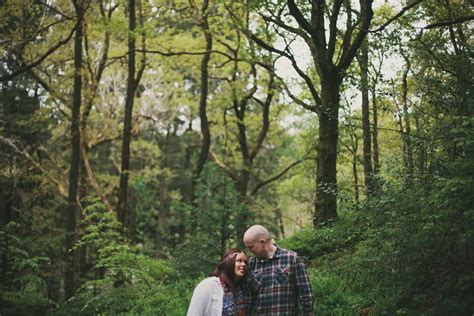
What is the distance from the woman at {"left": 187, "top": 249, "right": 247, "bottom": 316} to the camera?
483 cm

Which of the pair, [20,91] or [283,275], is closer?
[283,275]

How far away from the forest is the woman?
7.89 ft

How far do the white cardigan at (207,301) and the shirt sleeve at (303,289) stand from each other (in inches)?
32.1

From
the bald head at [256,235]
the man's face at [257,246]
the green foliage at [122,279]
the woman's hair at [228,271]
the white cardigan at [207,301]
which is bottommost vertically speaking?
the green foliage at [122,279]

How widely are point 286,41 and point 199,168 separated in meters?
7.74

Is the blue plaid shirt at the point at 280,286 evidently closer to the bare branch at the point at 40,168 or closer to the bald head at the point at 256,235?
the bald head at the point at 256,235

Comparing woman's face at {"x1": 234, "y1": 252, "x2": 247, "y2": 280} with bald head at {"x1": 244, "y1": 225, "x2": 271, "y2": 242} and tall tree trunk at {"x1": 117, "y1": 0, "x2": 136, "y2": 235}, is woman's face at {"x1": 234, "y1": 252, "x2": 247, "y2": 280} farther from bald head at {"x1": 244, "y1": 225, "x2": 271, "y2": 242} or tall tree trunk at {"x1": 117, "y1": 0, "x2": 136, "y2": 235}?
tall tree trunk at {"x1": 117, "y1": 0, "x2": 136, "y2": 235}

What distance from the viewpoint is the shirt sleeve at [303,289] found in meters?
4.95

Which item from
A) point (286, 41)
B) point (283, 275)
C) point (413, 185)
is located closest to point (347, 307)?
point (413, 185)

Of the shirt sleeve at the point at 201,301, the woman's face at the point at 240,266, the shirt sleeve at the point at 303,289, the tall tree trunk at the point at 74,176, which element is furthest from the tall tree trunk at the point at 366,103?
the tall tree trunk at the point at 74,176

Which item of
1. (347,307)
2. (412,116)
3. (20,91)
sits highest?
(20,91)

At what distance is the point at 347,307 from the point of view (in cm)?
727

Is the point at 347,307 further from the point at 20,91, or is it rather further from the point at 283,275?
the point at 20,91

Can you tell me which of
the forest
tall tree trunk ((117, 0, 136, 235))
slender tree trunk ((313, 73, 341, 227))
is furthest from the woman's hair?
tall tree trunk ((117, 0, 136, 235))
